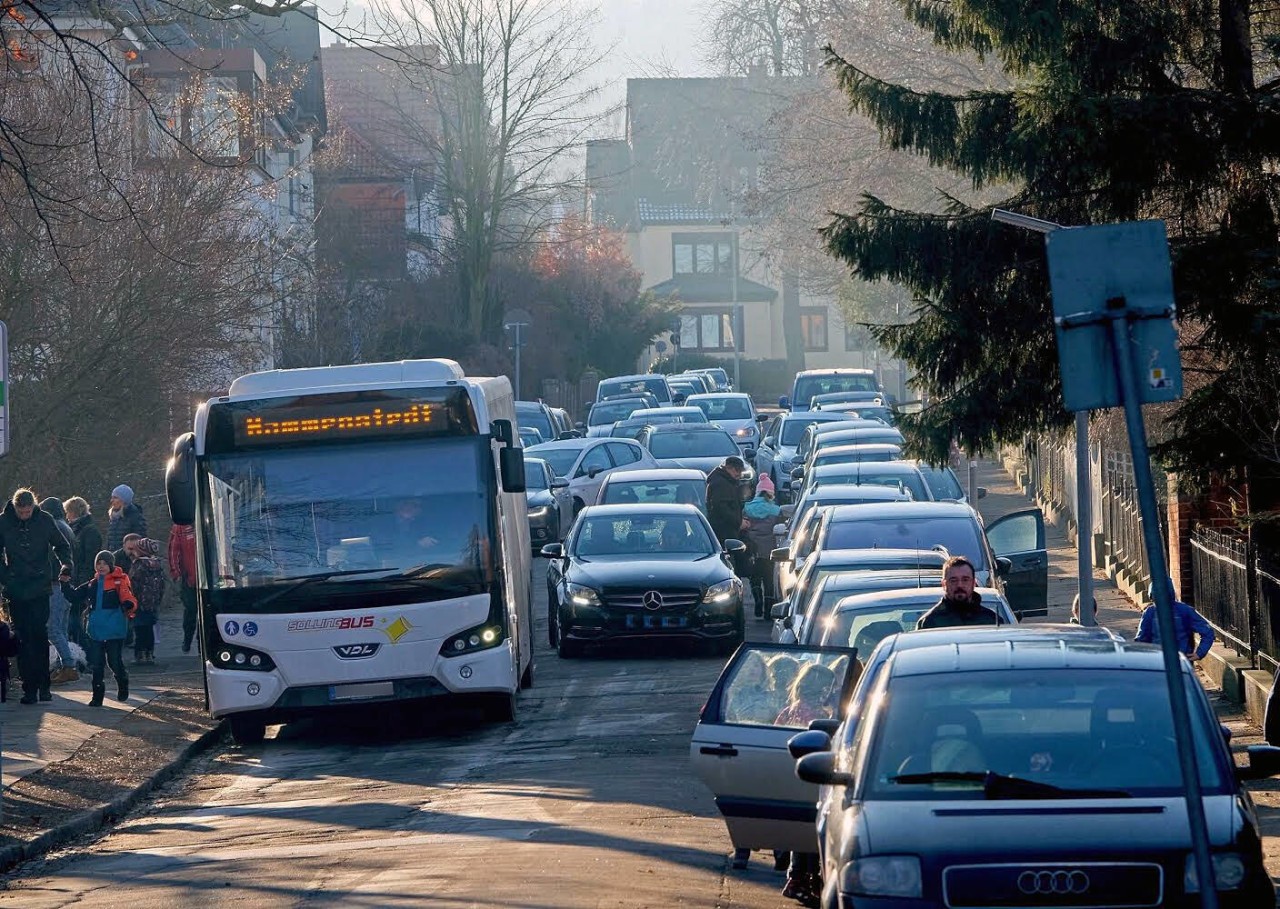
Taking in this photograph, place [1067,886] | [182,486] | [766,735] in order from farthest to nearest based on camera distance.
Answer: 1. [182,486]
2. [766,735]
3. [1067,886]

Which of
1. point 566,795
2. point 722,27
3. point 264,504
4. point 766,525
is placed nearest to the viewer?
point 566,795

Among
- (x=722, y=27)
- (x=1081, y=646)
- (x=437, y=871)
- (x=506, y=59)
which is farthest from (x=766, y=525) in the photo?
(x=722, y=27)

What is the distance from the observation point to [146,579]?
64.0 ft

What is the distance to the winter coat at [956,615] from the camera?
452 inches

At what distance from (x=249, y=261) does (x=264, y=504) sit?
10.9m

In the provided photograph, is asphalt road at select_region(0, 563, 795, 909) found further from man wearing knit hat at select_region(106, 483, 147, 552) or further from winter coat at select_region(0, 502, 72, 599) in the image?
man wearing knit hat at select_region(106, 483, 147, 552)

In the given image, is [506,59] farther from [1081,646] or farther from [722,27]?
[1081,646]

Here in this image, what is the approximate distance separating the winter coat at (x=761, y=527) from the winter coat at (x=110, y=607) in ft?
25.7

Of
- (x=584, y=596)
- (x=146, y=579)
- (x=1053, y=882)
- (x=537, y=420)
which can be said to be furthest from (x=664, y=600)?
(x=537, y=420)

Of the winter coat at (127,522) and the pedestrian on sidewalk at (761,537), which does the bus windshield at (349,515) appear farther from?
the pedestrian on sidewalk at (761,537)

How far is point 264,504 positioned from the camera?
51.1 feet

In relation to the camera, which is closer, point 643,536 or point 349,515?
point 349,515

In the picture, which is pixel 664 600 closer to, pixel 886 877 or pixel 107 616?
pixel 107 616

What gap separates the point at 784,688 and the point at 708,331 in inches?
3938
